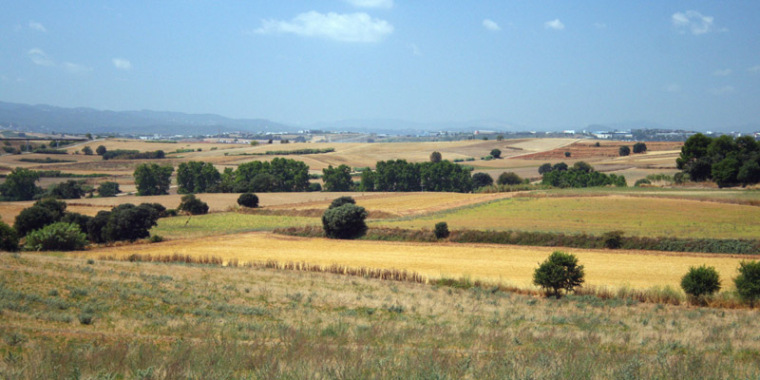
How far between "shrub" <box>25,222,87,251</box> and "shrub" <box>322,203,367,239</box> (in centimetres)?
1843

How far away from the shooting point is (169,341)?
36.9ft

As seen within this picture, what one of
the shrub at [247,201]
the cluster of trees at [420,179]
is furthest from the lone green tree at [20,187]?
the cluster of trees at [420,179]

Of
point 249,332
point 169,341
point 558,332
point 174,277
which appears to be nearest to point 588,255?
point 558,332

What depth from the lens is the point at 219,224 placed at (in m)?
54.8

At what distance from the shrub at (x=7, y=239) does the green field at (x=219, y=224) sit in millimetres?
10755

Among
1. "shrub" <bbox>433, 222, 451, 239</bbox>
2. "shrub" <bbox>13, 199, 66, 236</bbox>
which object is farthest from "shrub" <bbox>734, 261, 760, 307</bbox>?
"shrub" <bbox>13, 199, 66, 236</bbox>

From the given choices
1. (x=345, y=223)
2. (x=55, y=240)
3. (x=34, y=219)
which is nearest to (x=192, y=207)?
(x=34, y=219)

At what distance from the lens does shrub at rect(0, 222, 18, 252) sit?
3847 cm

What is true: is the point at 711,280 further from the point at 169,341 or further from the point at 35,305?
the point at 35,305

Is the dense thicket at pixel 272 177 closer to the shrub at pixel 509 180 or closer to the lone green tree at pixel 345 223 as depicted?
the shrub at pixel 509 180

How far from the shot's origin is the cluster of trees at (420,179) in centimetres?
10025

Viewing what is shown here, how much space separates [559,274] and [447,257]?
1209 cm

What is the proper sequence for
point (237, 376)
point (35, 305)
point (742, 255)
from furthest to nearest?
1. point (742, 255)
2. point (35, 305)
3. point (237, 376)

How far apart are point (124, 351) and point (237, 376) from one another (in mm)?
2255
